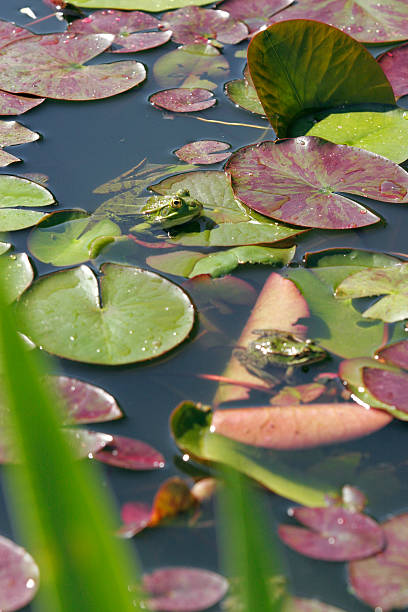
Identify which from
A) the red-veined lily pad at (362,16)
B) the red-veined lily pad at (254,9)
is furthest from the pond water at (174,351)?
the red-veined lily pad at (362,16)

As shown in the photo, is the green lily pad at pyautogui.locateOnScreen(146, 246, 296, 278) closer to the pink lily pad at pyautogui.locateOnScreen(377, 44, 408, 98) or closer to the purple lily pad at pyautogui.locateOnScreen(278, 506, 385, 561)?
the purple lily pad at pyautogui.locateOnScreen(278, 506, 385, 561)

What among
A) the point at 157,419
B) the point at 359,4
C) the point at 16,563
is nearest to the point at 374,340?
the point at 157,419

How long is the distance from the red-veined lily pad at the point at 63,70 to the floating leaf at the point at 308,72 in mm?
730

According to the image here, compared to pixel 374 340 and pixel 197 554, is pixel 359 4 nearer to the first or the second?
pixel 374 340

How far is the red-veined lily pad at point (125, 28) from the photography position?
3.41 meters

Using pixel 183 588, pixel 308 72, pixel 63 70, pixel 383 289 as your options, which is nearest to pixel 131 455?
pixel 183 588

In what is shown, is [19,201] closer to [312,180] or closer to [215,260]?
[215,260]

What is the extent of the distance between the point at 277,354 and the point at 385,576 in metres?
0.69

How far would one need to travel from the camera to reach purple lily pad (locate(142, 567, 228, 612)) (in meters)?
1.27

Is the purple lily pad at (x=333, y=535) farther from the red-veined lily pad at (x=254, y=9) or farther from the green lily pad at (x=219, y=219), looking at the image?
the red-veined lily pad at (x=254, y=9)

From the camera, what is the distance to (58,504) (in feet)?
1.36

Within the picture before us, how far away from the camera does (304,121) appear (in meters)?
2.87

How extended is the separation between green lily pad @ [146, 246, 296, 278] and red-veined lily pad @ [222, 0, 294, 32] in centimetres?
198

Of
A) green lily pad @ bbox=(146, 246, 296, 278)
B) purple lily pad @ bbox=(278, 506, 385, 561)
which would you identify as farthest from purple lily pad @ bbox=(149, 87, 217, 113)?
purple lily pad @ bbox=(278, 506, 385, 561)
